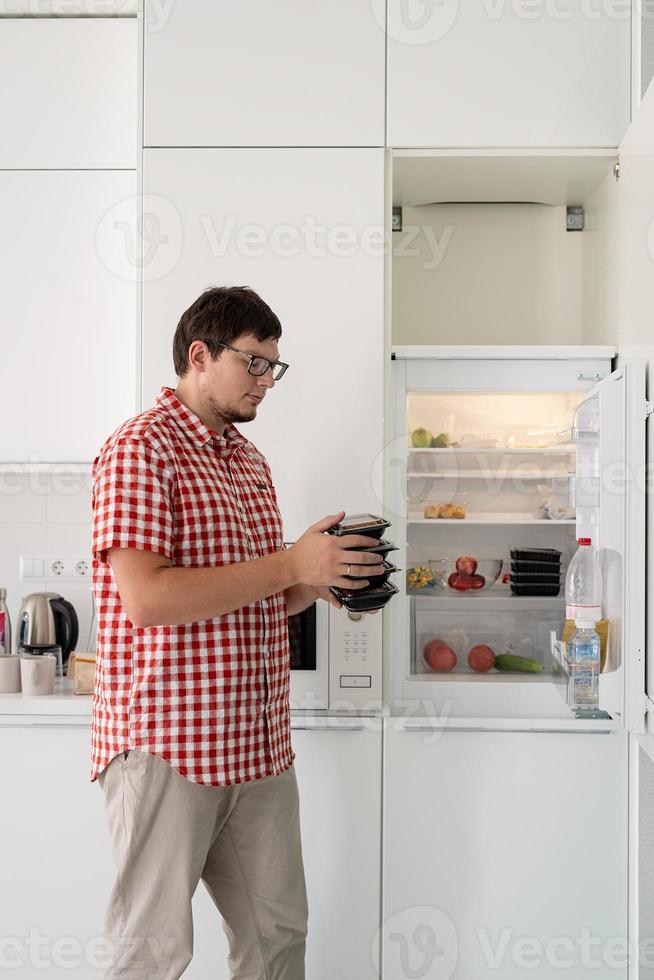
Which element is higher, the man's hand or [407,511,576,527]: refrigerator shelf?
[407,511,576,527]: refrigerator shelf

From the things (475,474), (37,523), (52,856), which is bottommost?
(52,856)

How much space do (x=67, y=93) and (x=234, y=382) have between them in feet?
4.28

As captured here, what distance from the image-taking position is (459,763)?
2.15 m

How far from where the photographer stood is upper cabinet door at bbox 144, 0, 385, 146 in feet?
7.20

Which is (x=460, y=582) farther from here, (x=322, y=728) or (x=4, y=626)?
(x=4, y=626)

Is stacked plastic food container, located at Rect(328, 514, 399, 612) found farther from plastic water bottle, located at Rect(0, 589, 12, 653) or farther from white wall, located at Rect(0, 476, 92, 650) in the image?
white wall, located at Rect(0, 476, 92, 650)

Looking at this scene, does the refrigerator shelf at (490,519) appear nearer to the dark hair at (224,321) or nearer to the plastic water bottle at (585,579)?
the plastic water bottle at (585,579)

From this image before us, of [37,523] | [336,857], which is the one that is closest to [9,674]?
[37,523]

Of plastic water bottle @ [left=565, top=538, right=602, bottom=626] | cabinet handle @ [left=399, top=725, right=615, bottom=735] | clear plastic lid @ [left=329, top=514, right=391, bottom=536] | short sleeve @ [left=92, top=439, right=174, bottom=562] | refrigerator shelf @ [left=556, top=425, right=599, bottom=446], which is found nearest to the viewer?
short sleeve @ [left=92, top=439, right=174, bottom=562]

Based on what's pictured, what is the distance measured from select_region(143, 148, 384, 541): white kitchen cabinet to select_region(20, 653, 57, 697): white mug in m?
0.70

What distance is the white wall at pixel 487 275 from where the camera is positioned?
8.64ft

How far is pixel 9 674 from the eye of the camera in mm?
2268

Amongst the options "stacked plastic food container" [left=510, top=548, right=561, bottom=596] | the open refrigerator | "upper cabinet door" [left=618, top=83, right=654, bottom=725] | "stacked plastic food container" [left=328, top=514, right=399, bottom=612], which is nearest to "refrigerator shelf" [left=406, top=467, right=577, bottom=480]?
the open refrigerator

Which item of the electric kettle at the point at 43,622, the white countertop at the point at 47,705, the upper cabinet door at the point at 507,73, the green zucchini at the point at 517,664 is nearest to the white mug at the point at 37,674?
the white countertop at the point at 47,705
